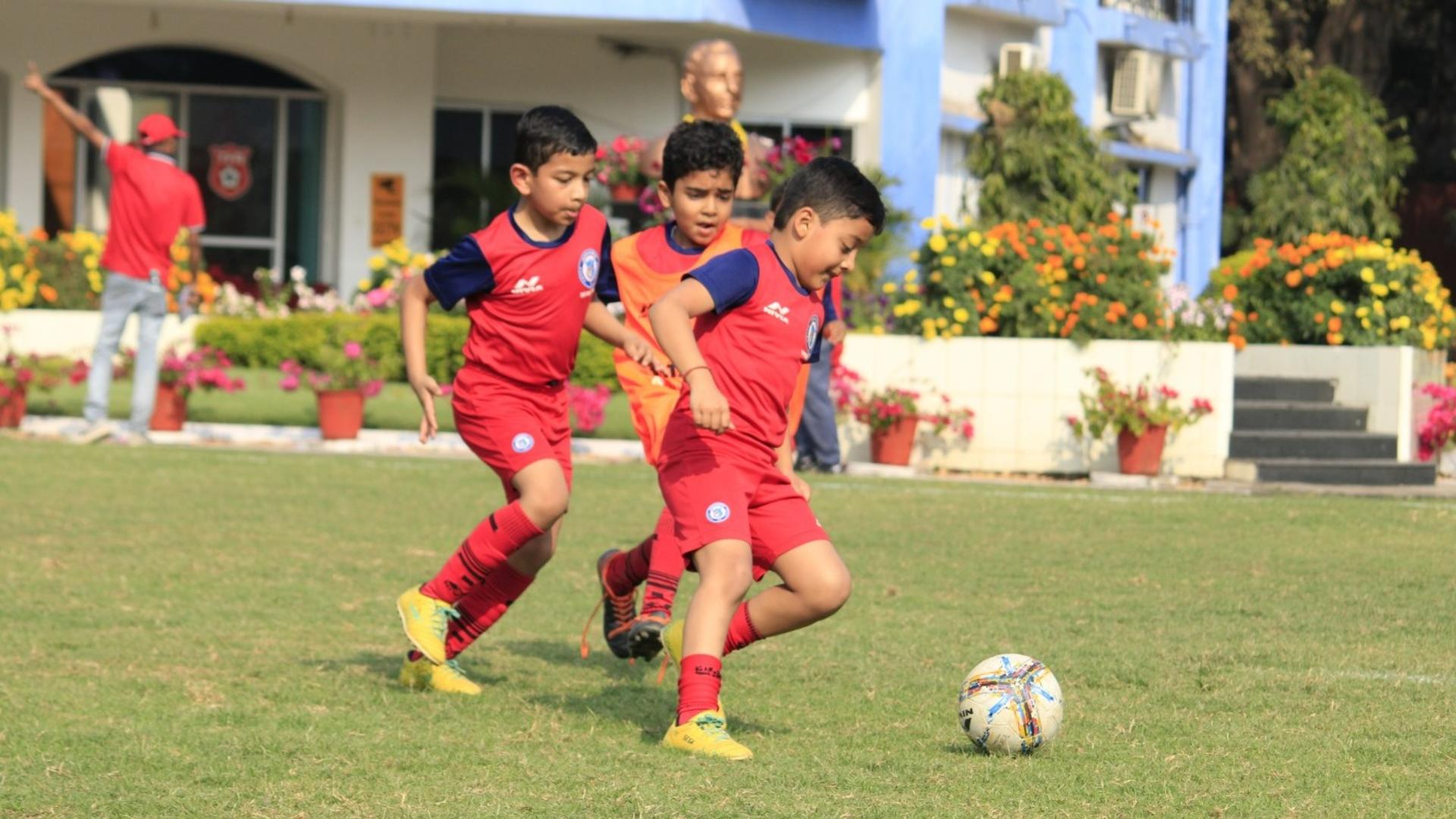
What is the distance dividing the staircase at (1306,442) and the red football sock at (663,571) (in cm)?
841

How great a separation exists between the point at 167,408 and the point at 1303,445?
792 centimetres

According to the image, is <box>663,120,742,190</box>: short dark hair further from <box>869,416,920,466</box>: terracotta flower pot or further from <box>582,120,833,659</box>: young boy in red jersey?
<box>869,416,920,466</box>: terracotta flower pot

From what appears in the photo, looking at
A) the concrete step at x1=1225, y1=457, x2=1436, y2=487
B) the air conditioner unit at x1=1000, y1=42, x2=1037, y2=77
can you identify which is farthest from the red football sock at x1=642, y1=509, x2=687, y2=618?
the air conditioner unit at x1=1000, y1=42, x2=1037, y2=77

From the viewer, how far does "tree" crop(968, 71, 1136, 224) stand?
69.7 feet

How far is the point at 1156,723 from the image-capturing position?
5656 mm

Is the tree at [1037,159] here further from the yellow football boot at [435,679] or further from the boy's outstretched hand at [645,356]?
the boy's outstretched hand at [645,356]

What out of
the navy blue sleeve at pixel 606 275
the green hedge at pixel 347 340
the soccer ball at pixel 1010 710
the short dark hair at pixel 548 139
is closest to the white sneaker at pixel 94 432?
the green hedge at pixel 347 340

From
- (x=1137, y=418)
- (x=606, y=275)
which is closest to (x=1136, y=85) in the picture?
(x=1137, y=418)

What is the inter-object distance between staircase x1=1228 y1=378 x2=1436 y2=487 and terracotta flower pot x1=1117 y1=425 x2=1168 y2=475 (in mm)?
539

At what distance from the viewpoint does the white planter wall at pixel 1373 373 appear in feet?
48.9

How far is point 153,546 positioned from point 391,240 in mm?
14202

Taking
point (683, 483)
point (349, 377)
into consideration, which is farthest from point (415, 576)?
point (349, 377)

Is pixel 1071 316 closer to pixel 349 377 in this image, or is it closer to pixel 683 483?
pixel 349 377

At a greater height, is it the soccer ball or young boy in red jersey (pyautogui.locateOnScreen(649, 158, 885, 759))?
young boy in red jersey (pyautogui.locateOnScreen(649, 158, 885, 759))
